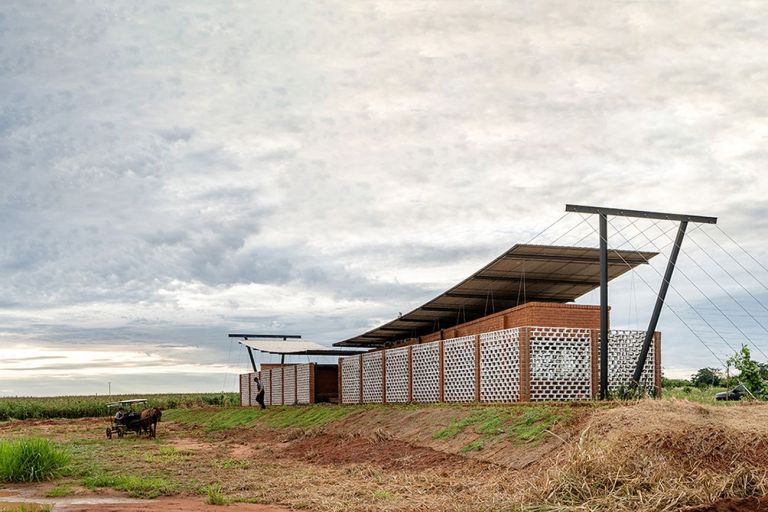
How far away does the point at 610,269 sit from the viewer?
22.5 m

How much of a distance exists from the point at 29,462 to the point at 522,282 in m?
14.9

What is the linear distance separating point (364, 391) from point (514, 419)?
15.4 m

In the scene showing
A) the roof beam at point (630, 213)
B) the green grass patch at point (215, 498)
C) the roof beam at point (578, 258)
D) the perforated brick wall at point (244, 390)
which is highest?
the roof beam at point (630, 213)

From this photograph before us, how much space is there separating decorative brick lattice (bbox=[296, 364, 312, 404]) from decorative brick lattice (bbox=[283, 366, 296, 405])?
0.53m

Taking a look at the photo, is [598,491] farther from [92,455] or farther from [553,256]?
[92,455]

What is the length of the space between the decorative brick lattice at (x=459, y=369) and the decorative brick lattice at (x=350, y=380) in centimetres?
836

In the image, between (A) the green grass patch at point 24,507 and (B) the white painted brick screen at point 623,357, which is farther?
(B) the white painted brick screen at point 623,357

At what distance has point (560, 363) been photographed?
18.7 meters

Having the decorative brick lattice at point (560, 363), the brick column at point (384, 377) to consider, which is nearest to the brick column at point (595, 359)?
the decorative brick lattice at point (560, 363)

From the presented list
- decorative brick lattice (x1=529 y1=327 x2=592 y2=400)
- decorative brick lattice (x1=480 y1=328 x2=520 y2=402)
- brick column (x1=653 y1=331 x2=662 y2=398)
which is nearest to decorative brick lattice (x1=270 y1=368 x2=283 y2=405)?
decorative brick lattice (x1=480 y1=328 x2=520 y2=402)

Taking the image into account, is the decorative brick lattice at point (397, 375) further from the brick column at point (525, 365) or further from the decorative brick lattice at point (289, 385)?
the decorative brick lattice at point (289, 385)

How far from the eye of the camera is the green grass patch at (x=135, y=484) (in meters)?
11.8

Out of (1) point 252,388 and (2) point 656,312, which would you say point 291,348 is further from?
(2) point 656,312

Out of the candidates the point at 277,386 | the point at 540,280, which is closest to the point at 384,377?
the point at 540,280
